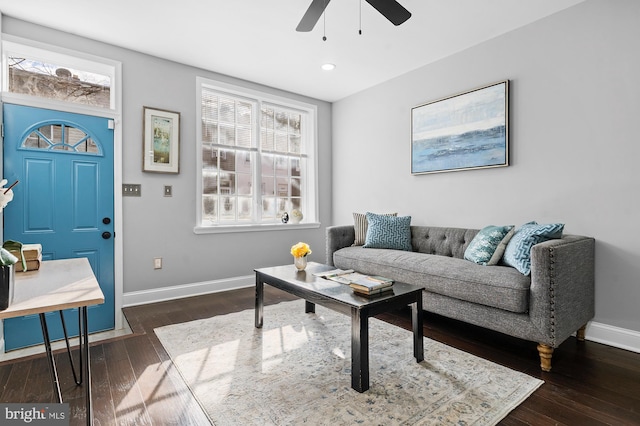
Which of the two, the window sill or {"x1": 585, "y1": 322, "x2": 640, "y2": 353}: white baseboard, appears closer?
{"x1": 585, "y1": 322, "x2": 640, "y2": 353}: white baseboard

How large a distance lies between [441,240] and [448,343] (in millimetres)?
1189

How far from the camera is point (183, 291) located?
362cm

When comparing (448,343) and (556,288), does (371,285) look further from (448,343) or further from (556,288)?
(556,288)

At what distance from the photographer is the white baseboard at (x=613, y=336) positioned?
7.56 ft

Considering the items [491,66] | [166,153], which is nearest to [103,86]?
[166,153]

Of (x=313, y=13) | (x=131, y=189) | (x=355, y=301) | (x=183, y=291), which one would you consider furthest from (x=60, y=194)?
(x=355, y=301)

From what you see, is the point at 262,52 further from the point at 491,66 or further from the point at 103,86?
the point at 491,66

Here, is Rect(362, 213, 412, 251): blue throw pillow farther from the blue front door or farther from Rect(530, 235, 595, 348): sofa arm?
the blue front door

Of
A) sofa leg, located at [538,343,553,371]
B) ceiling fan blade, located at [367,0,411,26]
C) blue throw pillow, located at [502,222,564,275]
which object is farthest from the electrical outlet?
sofa leg, located at [538,343,553,371]

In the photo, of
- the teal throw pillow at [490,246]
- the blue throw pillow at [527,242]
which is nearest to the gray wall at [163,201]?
the teal throw pillow at [490,246]

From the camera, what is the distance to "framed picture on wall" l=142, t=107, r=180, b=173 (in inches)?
133

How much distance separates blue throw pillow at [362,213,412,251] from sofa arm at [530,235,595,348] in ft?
4.89

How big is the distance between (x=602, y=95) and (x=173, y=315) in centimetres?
399

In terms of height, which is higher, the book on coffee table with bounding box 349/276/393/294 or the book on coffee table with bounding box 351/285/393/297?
the book on coffee table with bounding box 349/276/393/294
